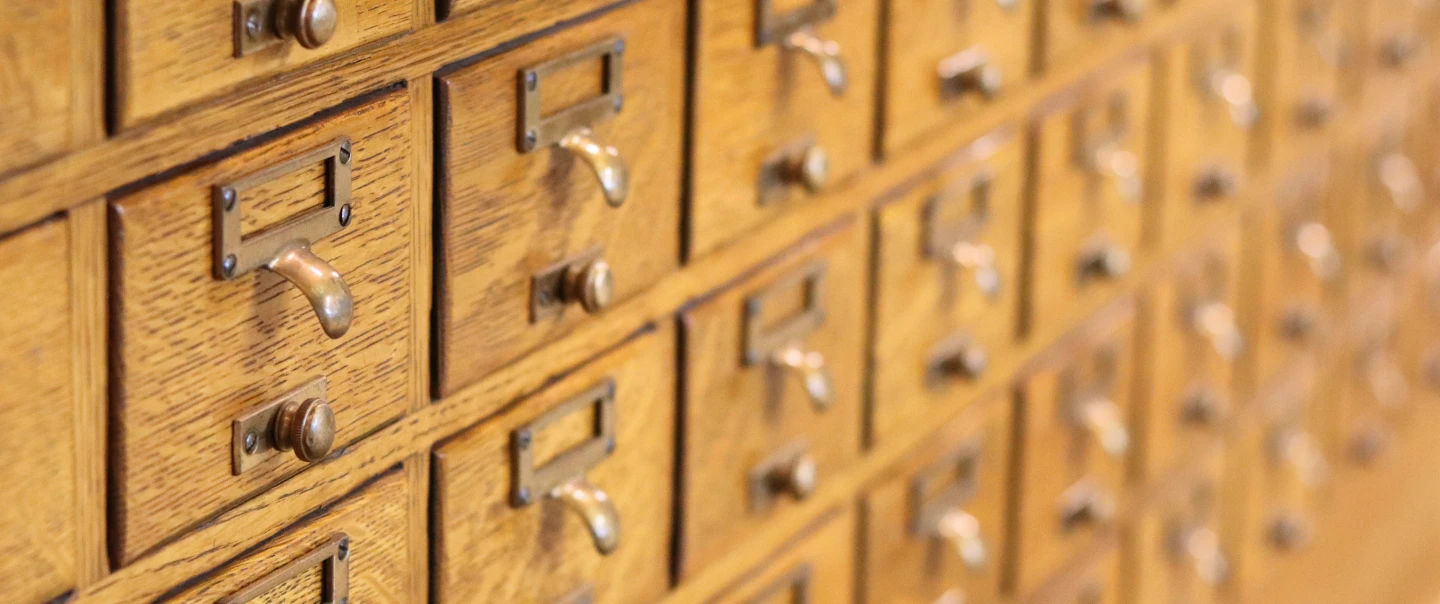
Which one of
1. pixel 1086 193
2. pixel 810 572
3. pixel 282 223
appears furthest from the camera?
pixel 1086 193

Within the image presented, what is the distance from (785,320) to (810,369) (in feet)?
0.12

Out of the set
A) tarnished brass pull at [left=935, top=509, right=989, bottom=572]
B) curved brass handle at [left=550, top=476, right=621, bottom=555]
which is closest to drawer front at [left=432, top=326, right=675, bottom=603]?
curved brass handle at [left=550, top=476, right=621, bottom=555]

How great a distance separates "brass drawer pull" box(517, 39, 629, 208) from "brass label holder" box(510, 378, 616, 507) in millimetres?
109

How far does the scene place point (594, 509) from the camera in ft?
3.11

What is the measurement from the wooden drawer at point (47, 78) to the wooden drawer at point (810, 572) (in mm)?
568

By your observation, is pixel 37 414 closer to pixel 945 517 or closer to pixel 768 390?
pixel 768 390

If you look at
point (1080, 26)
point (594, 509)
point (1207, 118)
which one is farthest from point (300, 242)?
point (1207, 118)

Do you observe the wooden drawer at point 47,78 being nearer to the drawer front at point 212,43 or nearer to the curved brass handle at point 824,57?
the drawer front at point 212,43

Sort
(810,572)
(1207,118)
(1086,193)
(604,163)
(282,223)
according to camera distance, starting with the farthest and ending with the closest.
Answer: (1207,118)
(1086,193)
(810,572)
(604,163)
(282,223)

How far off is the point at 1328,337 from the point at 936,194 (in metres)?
0.88

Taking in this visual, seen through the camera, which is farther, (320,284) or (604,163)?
(604,163)

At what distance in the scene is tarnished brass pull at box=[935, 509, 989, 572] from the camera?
1376mm

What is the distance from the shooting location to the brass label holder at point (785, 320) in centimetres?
111

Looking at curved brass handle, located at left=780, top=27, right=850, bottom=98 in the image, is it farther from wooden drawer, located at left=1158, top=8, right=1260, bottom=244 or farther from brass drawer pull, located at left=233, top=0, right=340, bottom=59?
wooden drawer, located at left=1158, top=8, right=1260, bottom=244
